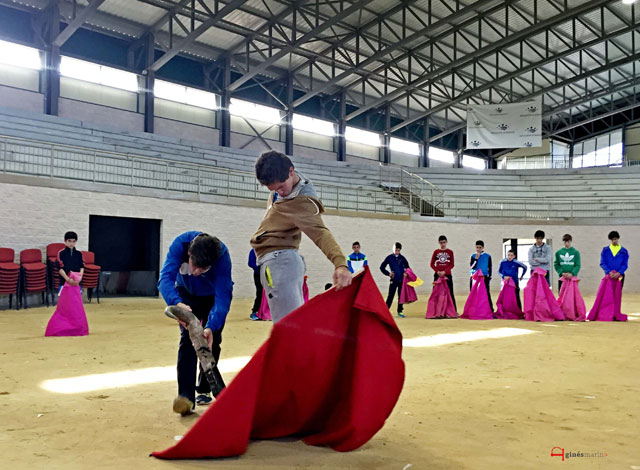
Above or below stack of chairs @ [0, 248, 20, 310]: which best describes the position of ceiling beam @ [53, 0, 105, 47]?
above

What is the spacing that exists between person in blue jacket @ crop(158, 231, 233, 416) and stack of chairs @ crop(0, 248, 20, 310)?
915cm

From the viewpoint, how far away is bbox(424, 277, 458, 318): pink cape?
1244 cm

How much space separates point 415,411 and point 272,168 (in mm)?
1965

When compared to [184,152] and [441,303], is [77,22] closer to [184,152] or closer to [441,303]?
[184,152]

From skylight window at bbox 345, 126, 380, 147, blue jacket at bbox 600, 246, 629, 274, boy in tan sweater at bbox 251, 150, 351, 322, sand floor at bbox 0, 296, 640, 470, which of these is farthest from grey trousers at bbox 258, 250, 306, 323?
skylight window at bbox 345, 126, 380, 147

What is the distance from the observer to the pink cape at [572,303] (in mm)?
11797

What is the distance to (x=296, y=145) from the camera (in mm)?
28031

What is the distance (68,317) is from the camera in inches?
315

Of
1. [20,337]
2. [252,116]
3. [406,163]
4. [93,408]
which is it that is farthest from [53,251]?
[406,163]

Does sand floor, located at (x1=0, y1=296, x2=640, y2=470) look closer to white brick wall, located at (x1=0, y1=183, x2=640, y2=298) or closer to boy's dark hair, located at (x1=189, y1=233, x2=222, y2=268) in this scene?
boy's dark hair, located at (x1=189, y1=233, x2=222, y2=268)

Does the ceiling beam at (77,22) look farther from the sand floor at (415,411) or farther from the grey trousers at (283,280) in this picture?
the grey trousers at (283,280)

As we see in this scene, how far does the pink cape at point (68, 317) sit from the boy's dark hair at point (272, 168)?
562cm

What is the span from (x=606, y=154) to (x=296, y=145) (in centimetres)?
2226

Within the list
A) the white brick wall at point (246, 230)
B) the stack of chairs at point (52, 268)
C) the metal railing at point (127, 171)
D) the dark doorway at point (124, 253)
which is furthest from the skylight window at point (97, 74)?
the stack of chairs at point (52, 268)
